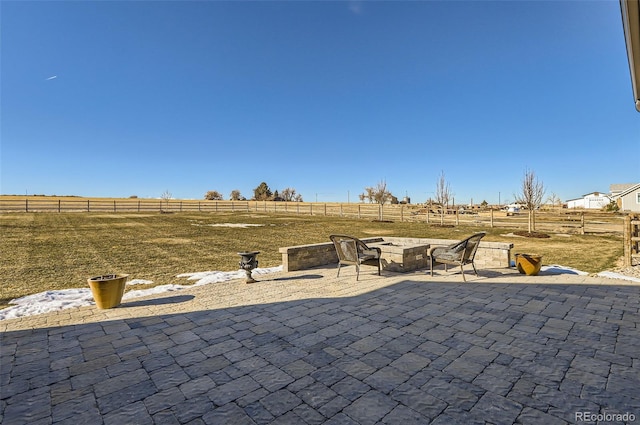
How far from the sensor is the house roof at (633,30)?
2463 millimetres

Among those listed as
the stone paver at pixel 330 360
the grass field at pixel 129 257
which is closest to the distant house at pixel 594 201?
the grass field at pixel 129 257

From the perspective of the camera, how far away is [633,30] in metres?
2.81

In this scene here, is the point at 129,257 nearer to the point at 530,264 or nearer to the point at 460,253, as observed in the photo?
the point at 460,253

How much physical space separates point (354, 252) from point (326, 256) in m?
1.77

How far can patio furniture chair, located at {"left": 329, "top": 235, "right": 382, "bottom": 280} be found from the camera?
5875 millimetres

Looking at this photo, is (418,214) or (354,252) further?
(418,214)

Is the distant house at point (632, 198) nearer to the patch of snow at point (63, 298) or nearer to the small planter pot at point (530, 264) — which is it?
the small planter pot at point (530, 264)

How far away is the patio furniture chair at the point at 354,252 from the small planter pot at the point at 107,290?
364 cm

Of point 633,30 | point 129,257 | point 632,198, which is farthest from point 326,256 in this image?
point 632,198

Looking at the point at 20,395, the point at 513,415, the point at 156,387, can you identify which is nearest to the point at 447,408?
the point at 513,415

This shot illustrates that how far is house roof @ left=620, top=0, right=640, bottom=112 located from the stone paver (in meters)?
3.03

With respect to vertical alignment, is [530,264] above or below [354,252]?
below

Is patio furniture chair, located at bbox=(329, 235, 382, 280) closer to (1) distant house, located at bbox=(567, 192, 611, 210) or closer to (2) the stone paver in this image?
(2) the stone paver

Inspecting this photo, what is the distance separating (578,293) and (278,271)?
5637 millimetres
